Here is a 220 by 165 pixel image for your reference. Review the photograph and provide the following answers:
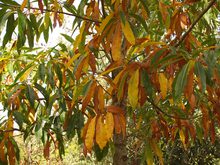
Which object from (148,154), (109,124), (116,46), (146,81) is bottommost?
(148,154)

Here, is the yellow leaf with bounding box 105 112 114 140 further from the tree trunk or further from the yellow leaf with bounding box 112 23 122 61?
the tree trunk

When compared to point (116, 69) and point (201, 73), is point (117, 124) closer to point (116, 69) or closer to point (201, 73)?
point (201, 73)

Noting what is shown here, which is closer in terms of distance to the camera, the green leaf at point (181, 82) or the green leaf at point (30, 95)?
the green leaf at point (181, 82)

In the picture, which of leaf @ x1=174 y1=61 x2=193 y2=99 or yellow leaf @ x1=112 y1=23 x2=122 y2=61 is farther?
yellow leaf @ x1=112 y1=23 x2=122 y2=61

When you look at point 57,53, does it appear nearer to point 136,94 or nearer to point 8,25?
point 8,25

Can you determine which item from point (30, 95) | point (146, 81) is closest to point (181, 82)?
point (146, 81)

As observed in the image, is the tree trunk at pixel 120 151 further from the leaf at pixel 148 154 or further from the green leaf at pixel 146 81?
the green leaf at pixel 146 81

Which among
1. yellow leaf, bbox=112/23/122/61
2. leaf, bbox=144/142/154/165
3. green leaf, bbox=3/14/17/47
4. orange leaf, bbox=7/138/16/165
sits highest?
green leaf, bbox=3/14/17/47

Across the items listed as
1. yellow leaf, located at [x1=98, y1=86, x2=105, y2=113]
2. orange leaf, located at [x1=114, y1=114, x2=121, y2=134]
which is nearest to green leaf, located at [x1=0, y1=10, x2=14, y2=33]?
yellow leaf, located at [x1=98, y1=86, x2=105, y2=113]

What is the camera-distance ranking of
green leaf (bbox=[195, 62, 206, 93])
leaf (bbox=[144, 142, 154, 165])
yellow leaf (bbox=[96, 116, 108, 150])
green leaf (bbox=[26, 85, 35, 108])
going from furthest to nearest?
1. leaf (bbox=[144, 142, 154, 165])
2. green leaf (bbox=[26, 85, 35, 108])
3. yellow leaf (bbox=[96, 116, 108, 150])
4. green leaf (bbox=[195, 62, 206, 93])

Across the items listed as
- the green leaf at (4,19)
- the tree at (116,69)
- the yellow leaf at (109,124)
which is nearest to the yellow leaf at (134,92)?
the tree at (116,69)

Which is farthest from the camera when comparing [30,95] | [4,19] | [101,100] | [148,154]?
[148,154]

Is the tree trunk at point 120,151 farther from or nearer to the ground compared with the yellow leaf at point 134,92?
nearer to the ground

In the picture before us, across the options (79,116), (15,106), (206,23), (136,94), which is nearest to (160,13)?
(206,23)
